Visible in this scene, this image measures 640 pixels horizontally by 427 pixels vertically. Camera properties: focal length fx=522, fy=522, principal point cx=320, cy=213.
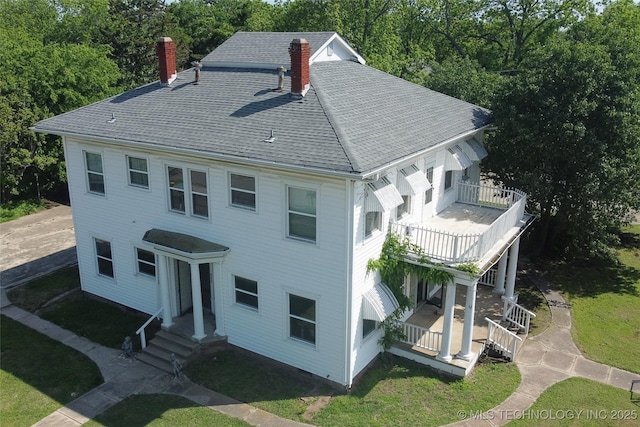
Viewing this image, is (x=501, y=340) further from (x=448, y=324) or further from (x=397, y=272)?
(x=397, y=272)

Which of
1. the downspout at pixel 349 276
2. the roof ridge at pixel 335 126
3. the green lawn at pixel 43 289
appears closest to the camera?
the roof ridge at pixel 335 126

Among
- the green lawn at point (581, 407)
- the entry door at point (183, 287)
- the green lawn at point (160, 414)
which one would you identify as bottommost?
the green lawn at point (581, 407)

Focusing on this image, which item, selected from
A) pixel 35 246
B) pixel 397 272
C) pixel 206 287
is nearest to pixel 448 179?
pixel 397 272

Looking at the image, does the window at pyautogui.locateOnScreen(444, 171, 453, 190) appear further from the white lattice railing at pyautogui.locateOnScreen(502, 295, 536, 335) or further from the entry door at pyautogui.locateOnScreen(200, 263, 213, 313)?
the entry door at pyautogui.locateOnScreen(200, 263, 213, 313)

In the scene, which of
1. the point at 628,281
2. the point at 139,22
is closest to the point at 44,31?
the point at 139,22

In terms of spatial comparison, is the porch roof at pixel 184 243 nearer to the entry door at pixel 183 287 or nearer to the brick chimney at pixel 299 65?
the entry door at pixel 183 287

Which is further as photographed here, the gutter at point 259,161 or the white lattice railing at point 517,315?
the white lattice railing at point 517,315

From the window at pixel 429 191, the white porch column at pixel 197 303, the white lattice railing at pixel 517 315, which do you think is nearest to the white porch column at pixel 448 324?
the window at pixel 429 191

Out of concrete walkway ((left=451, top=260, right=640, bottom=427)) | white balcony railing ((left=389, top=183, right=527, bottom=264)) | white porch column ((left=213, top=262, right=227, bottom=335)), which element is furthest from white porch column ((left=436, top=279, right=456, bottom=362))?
white porch column ((left=213, top=262, right=227, bottom=335))
